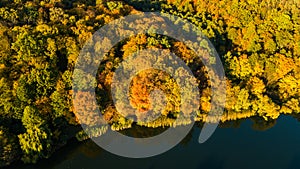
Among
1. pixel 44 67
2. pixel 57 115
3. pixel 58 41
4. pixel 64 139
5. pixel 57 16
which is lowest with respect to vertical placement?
pixel 64 139

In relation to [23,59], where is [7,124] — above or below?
below

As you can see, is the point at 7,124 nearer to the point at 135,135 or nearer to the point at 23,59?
the point at 23,59

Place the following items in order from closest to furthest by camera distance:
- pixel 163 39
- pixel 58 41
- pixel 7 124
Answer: pixel 7 124, pixel 58 41, pixel 163 39

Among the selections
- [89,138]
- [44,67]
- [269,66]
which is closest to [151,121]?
[89,138]

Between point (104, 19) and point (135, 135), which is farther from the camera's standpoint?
point (104, 19)

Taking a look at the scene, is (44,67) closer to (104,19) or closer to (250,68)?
(104,19)

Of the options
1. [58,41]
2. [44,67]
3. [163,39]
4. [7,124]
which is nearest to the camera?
[7,124]
